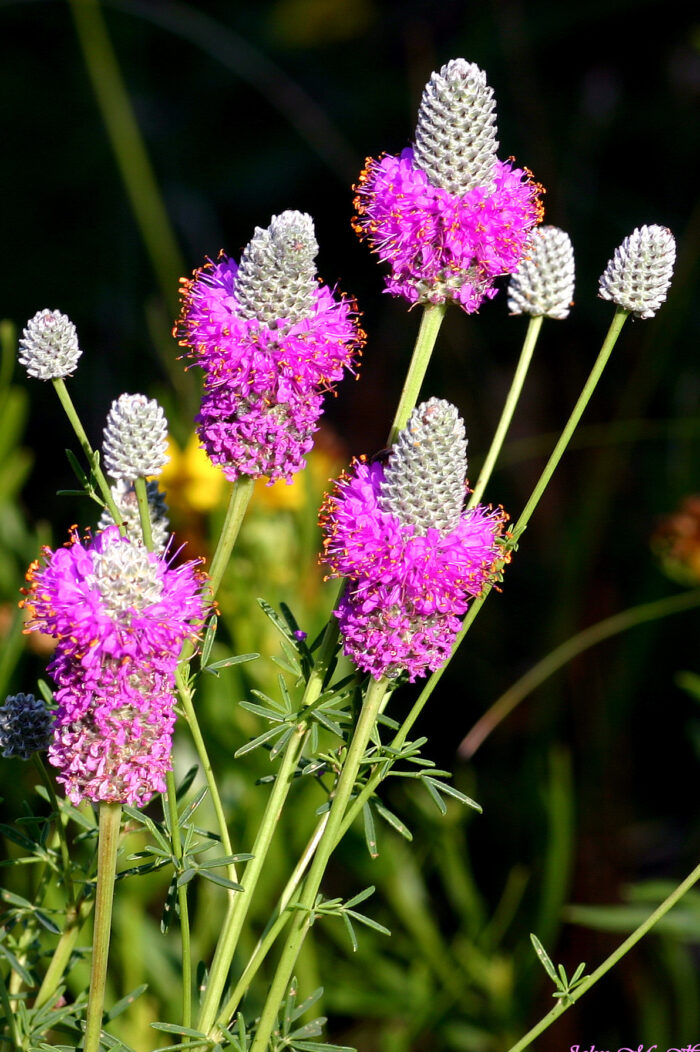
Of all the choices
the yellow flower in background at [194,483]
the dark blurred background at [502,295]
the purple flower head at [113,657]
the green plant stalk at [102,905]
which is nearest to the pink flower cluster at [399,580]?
the purple flower head at [113,657]

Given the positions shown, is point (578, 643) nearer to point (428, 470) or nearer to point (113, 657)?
point (428, 470)

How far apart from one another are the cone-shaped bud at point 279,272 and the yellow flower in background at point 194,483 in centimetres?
135

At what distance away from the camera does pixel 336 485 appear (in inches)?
39.0

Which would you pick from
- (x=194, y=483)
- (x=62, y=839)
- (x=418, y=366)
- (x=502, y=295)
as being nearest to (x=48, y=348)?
(x=418, y=366)

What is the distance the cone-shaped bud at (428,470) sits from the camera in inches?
35.2

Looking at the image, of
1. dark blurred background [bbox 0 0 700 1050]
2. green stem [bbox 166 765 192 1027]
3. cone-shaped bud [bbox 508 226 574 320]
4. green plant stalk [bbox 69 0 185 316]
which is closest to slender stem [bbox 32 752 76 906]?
green stem [bbox 166 765 192 1027]

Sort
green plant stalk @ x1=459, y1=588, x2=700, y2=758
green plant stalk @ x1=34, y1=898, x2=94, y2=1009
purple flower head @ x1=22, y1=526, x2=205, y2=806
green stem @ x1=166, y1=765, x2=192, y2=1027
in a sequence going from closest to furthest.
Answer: purple flower head @ x1=22, y1=526, x2=205, y2=806 < green stem @ x1=166, y1=765, x2=192, y2=1027 < green plant stalk @ x1=34, y1=898, x2=94, y2=1009 < green plant stalk @ x1=459, y1=588, x2=700, y2=758

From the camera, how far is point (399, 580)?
917 millimetres

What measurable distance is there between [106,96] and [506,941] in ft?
8.86

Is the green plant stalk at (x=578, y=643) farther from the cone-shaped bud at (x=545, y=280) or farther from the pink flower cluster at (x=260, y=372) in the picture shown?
the pink flower cluster at (x=260, y=372)

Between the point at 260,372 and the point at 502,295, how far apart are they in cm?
233

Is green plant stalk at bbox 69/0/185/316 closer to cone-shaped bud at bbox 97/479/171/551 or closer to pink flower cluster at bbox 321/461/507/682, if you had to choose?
cone-shaped bud at bbox 97/479/171/551

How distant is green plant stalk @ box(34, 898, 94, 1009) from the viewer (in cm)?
108

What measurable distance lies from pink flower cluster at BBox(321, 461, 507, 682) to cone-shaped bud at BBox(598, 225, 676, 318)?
0.26 meters
